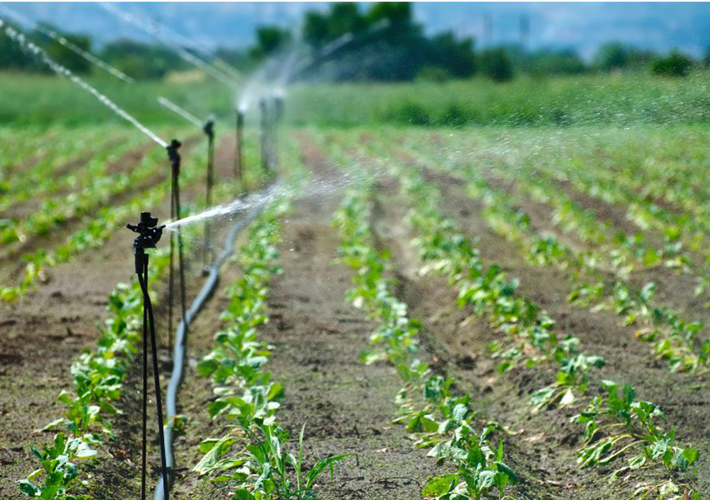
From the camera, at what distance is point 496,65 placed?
121 ft

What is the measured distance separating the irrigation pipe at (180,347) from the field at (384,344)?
82 millimetres

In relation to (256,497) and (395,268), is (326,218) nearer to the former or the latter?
(395,268)

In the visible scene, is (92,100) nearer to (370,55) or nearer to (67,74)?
(370,55)

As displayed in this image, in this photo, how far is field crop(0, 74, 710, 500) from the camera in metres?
4.22

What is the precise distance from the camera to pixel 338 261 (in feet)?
30.1

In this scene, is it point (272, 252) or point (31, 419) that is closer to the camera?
point (31, 419)

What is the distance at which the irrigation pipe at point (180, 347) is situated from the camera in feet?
14.8

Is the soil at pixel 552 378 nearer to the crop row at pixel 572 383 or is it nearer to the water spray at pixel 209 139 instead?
the crop row at pixel 572 383

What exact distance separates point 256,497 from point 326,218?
9.03 meters

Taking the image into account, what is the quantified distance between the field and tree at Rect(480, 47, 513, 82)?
18.4 m

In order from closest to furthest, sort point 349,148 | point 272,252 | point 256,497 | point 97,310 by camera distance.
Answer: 1. point 256,497
2. point 97,310
3. point 272,252
4. point 349,148

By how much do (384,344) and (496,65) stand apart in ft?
104

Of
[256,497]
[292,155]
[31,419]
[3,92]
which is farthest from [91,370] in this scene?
[3,92]

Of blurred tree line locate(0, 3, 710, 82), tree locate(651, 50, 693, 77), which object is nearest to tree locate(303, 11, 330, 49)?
blurred tree line locate(0, 3, 710, 82)
